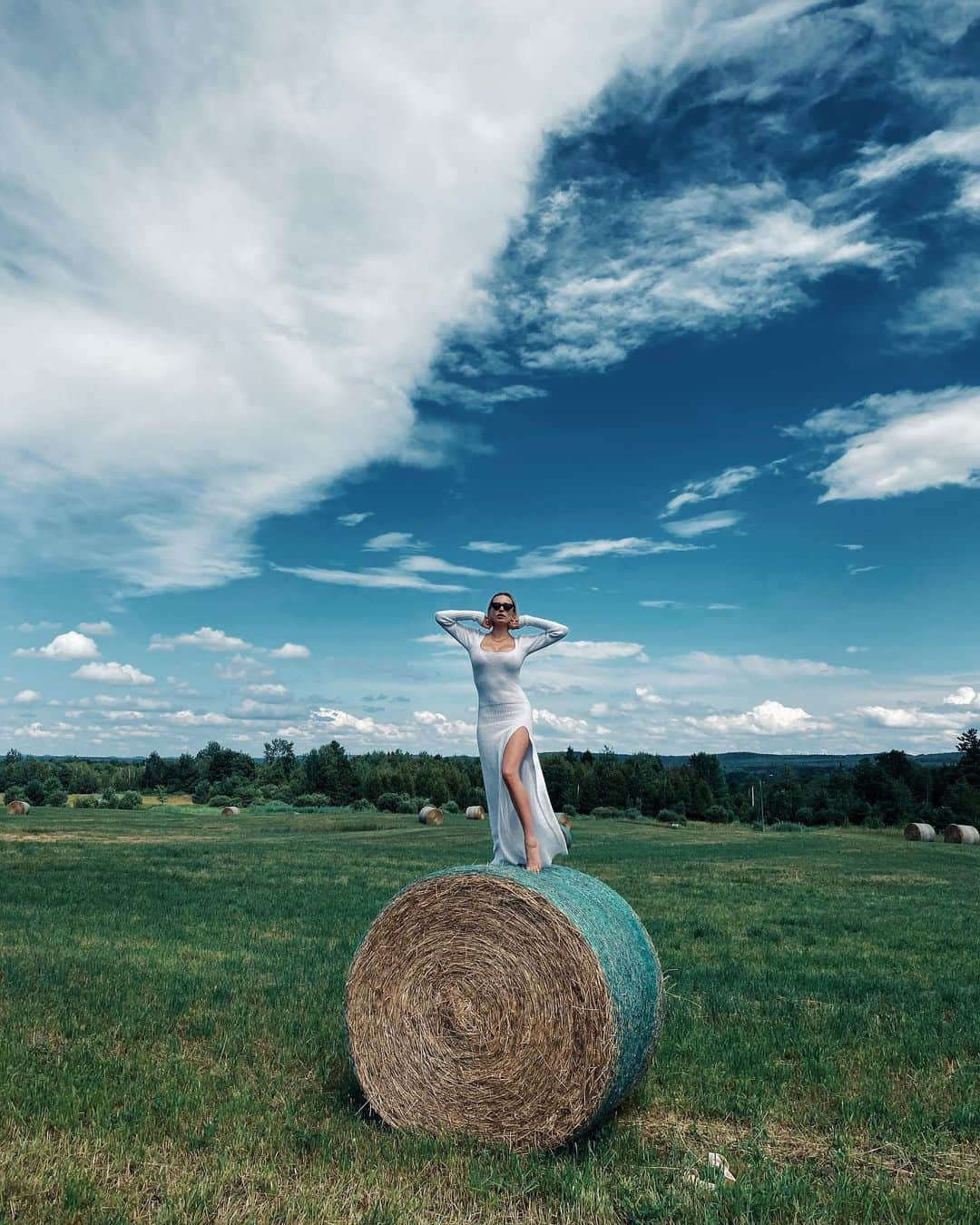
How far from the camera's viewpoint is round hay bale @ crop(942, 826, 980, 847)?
41.4m

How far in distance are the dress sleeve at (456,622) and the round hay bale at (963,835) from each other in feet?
132

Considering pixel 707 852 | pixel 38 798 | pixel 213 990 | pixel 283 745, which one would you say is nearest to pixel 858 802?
pixel 707 852

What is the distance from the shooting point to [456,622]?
8047 mm

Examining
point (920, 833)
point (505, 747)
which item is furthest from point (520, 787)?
point (920, 833)

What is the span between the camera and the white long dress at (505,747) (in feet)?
24.2

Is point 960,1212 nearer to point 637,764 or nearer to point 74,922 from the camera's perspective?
point 74,922

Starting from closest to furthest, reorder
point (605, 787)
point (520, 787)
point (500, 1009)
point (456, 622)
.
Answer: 1. point (500, 1009)
2. point (520, 787)
3. point (456, 622)
4. point (605, 787)

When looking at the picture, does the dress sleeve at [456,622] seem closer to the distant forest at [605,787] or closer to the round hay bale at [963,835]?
the round hay bale at [963,835]

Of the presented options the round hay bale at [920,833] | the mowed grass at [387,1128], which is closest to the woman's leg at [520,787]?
the mowed grass at [387,1128]

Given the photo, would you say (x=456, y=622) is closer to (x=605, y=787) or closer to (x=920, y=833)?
(x=920, y=833)

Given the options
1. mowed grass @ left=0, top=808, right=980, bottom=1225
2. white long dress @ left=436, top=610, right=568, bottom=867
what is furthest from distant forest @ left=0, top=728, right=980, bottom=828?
white long dress @ left=436, top=610, right=568, bottom=867

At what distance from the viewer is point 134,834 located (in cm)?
3603

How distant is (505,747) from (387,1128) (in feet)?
8.91

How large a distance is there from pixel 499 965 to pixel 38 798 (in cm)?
7144
